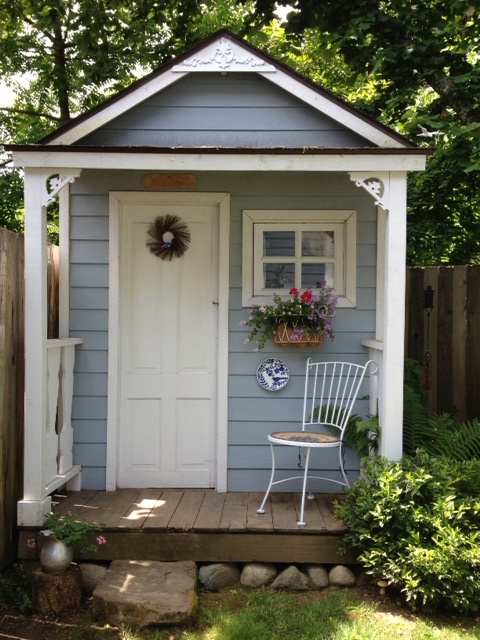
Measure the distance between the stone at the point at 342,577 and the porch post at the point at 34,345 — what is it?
1769 millimetres

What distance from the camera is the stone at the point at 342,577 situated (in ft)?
12.9

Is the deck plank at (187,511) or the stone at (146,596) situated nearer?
the stone at (146,596)

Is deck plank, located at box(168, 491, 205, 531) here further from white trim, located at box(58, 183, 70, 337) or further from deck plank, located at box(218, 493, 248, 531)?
white trim, located at box(58, 183, 70, 337)

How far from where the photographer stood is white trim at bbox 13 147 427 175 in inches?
156

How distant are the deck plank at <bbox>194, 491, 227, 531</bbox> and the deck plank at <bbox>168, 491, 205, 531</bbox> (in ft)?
0.10

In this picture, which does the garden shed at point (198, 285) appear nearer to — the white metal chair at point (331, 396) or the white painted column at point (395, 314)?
the white metal chair at point (331, 396)

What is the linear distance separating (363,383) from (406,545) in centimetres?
147

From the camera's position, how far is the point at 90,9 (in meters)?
6.80

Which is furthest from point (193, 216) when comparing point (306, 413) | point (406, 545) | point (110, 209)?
point (406, 545)

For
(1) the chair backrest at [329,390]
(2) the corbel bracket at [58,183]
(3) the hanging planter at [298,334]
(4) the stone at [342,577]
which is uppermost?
(2) the corbel bracket at [58,183]

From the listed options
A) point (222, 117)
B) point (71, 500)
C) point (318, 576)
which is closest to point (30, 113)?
point (222, 117)

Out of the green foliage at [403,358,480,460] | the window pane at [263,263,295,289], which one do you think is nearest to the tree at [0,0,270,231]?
the window pane at [263,263,295,289]

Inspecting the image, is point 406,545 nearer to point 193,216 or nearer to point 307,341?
point 307,341

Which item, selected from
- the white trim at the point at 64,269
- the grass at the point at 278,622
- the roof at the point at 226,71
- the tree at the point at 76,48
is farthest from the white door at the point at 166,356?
the tree at the point at 76,48
